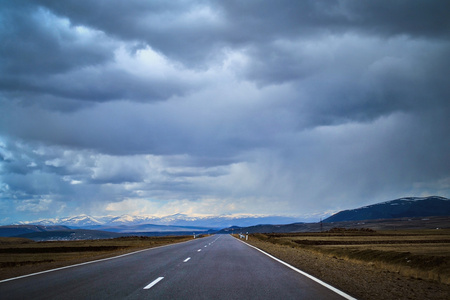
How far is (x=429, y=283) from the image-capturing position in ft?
38.2

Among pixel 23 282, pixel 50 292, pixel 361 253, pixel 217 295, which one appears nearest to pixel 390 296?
pixel 217 295

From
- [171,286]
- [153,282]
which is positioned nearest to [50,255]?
[153,282]

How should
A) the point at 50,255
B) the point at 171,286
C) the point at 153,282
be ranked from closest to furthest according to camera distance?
the point at 171,286
the point at 153,282
the point at 50,255

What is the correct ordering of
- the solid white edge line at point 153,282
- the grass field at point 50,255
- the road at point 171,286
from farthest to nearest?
the grass field at point 50,255, the solid white edge line at point 153,282, the road at point 171,286

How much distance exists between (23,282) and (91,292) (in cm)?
370

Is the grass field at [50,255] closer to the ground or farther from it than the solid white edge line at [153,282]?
closer to the ground

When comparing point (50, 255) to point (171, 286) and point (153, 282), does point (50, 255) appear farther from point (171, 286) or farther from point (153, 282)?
point (171, 286)

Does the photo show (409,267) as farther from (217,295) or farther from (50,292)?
(50,292)

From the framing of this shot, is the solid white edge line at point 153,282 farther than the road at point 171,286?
Yes

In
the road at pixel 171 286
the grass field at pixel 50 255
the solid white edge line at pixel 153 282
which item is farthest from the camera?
the grass field at pixel 50 255

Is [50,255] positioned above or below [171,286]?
below

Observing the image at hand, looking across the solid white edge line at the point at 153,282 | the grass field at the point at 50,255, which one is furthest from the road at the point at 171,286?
the grass field at the point at 50,255

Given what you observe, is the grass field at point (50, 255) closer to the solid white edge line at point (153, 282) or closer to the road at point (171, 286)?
the road at point (171, 286)

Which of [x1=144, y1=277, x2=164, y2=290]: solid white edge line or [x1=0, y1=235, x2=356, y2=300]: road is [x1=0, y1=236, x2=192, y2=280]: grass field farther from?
[x1=144, y1=277, x2=164, y2=290]: solid white edge line
